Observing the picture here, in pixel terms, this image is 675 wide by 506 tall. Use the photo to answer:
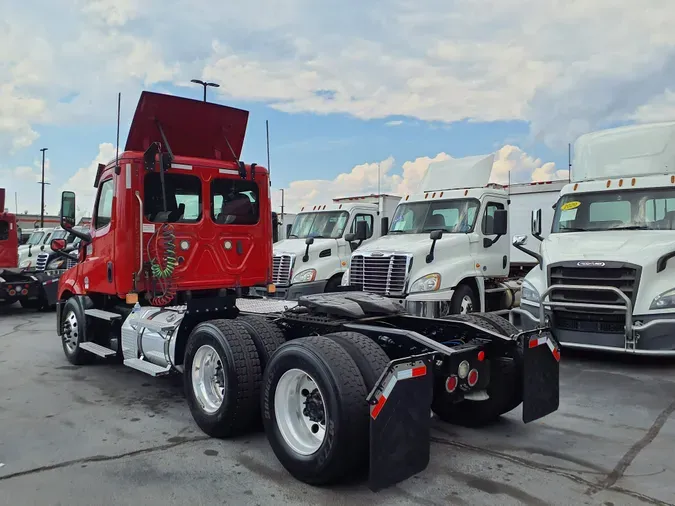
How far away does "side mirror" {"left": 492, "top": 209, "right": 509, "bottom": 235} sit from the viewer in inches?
391

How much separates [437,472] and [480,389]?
0.78 metres

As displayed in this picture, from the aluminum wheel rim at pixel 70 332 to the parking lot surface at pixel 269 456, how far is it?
102 centimetres

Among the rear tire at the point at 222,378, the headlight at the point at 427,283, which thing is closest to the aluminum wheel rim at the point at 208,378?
the rear tire at the point at 222,378

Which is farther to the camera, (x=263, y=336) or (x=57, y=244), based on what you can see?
(x=57, y=244)

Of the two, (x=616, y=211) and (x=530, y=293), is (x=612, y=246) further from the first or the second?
(x=530, y=293)

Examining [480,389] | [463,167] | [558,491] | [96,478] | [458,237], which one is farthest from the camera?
[463,167]

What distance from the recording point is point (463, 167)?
11047mm

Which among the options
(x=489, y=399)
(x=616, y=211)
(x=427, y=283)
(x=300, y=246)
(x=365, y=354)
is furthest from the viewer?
(x=300, y=246)

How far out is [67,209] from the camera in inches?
287

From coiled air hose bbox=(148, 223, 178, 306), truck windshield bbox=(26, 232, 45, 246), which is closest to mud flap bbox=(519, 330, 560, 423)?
coiled air hose bbox=(148, 223, 178, 306)

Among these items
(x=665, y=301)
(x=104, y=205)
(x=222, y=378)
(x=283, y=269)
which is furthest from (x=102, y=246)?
(x=665, y=301)

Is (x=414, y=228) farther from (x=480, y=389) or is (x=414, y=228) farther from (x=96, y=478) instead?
(x=96, y=478)

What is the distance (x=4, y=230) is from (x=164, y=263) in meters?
9.16

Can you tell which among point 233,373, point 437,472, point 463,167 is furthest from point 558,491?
point 463,167
